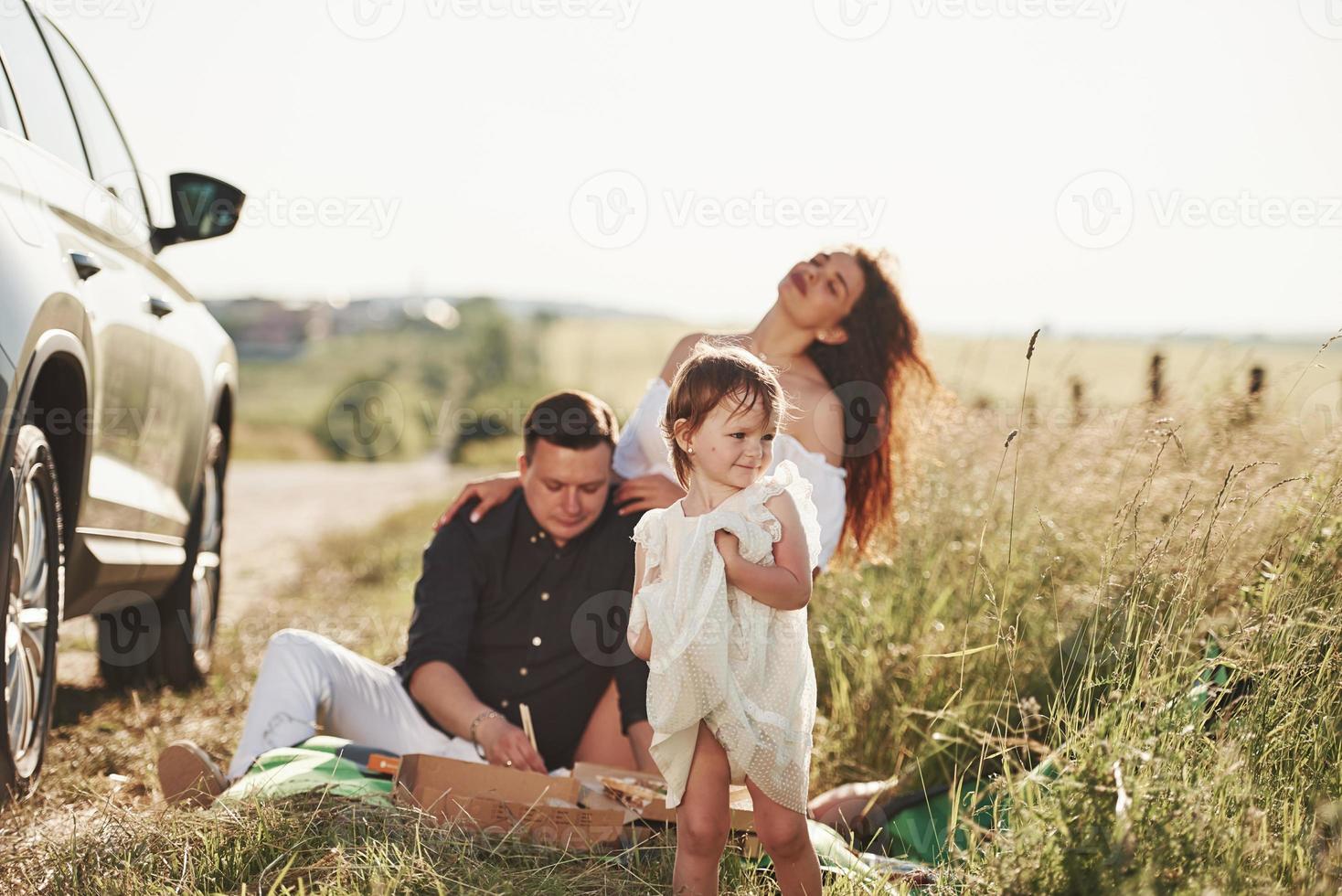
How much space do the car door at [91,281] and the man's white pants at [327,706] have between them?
0.68 m

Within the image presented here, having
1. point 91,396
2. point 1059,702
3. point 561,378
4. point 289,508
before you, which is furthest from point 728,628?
point 561,378

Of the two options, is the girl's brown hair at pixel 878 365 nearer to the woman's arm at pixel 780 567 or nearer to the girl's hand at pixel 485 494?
the girl's hand at pixel 485 494

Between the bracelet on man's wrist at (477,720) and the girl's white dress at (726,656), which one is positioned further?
the bracelet on man's wrist at (477,720)

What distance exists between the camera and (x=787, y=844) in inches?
100

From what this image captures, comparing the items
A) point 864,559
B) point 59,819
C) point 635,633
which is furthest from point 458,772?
point 864,559

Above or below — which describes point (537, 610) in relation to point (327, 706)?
above

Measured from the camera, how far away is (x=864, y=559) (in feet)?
15.1

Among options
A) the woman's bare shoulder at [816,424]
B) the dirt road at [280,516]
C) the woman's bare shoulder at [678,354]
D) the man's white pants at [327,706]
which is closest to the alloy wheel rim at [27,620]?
the man's white pants at [327,706]

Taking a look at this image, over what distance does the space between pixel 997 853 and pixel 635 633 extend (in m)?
0.81

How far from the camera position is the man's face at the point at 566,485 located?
3807 mm

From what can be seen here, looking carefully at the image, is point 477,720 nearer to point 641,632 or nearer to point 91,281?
point 641,632

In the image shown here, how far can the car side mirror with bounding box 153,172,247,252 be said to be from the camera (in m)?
4.56

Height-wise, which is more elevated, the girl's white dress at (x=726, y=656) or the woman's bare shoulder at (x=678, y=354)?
the woman's bare shoulder at (x=678, y=354)

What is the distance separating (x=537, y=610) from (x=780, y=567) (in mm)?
1641
